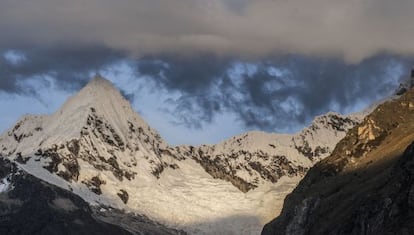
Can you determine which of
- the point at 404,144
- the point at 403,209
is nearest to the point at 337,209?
the point at 404,144

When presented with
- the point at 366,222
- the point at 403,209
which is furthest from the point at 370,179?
the point at 403,209

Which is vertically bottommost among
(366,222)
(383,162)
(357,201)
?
(366,222)

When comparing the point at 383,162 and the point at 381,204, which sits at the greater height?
the point at 383,162

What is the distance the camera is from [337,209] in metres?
182

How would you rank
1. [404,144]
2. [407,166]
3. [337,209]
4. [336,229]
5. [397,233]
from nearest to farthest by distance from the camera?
1. [397,233]
2. [407,166]
3. [336,229]
4. [337,209]
5. [404,144]

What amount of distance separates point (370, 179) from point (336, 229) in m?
24.3

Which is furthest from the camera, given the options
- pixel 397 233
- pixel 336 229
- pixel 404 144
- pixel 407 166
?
pixel 404 144

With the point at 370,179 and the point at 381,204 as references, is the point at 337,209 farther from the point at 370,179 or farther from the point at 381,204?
the point at 381,204

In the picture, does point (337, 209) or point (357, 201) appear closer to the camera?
point (357, 201)

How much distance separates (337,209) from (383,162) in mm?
17621

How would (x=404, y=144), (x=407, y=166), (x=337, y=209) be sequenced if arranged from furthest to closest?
(x=404, y=144) → (x=337, y=209) → (x=407, y=166)

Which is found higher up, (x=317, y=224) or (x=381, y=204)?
(x=317, y=224)

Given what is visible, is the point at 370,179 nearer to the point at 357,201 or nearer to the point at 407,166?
the point at 357,201

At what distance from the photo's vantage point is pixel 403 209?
12469 centimetres
